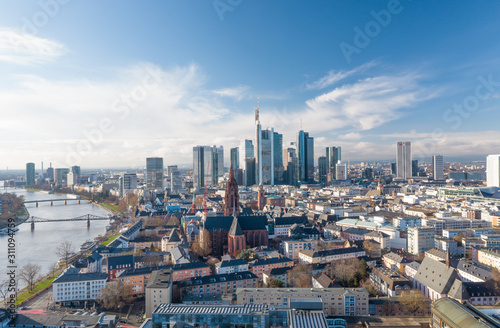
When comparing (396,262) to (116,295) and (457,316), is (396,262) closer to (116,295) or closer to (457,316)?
(457,316)

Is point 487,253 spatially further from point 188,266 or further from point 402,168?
point 402,168

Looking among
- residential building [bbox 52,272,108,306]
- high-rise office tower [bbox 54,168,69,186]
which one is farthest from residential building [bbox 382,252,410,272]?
high-rise office tower [bbox 54,168,69,186]

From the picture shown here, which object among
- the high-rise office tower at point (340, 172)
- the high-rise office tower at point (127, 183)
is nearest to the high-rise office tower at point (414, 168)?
the high-rise office tower at point (340, 172)

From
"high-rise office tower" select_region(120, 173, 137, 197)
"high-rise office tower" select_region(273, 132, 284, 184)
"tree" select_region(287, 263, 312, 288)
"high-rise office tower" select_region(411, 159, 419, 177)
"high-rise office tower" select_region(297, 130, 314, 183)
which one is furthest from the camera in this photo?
"high-rise office tower" select_region(411, 159, 419, 177)

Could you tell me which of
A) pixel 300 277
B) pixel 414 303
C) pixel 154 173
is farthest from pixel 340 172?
pixel 414 303

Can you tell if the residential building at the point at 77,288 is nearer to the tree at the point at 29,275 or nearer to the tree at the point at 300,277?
the tree at the point at 29,275

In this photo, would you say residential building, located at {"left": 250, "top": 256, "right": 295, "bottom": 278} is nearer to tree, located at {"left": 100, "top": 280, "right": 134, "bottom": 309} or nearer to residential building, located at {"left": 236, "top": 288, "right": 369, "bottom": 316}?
residential building, located at {"left": 236, "top": 288, "right": 369, "bottom": 316}
